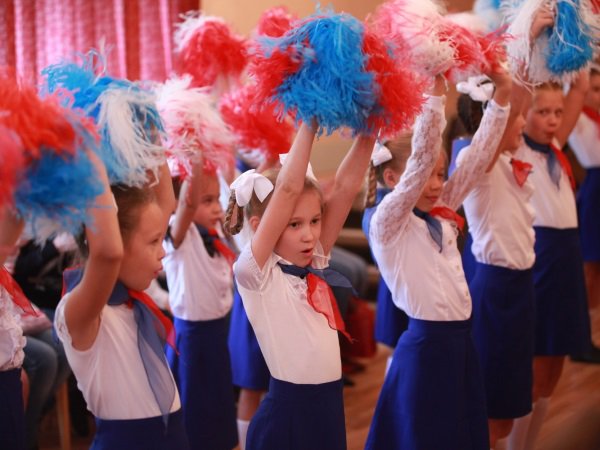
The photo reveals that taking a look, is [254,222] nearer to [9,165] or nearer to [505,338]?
[9,165]

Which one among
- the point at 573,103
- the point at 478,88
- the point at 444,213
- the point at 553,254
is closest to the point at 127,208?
the point at 444,213

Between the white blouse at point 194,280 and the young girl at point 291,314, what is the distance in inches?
31.0

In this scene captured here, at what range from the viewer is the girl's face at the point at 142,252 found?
1771 mm

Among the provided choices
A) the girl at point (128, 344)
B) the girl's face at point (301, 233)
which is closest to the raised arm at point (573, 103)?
the girl's face at point (301, 233)

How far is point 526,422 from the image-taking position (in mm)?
2795

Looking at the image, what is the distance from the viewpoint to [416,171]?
2.10 m

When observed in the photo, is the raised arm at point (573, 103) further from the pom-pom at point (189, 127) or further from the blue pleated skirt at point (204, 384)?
the blue pleated skirt at point (204, 384)

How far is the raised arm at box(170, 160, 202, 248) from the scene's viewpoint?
2436 mm

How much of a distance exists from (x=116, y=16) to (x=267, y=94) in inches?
103

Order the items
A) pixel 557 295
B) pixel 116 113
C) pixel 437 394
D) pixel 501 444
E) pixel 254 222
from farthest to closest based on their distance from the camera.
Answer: pixel 557 295, pixel 501 444, pixel 437 394, pixel 254 222, pixel 116 113

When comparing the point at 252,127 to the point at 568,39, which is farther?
the point at 252,127

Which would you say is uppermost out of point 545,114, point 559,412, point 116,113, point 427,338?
point 116,113

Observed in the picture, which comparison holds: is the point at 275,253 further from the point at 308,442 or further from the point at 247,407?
the point at 247,407

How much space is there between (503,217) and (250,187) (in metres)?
1.13
